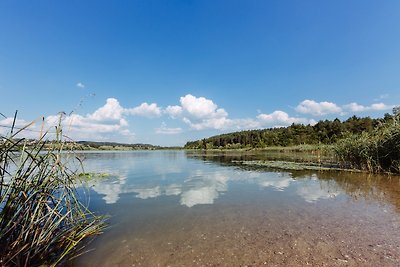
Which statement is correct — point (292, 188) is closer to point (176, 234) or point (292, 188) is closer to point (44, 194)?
point (176, 234)

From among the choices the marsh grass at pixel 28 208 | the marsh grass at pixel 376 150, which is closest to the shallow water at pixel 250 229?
the marsh grass at pixel 28 208

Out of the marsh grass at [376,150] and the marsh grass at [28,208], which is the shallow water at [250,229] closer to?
the marsh grass at [28,208]

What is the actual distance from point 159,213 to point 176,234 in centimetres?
216

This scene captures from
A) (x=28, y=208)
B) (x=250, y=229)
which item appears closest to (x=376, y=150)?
(x=250, y=229)

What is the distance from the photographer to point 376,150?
16.9 metres

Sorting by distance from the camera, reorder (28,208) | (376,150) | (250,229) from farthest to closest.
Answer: (376,150), (250,229), (28,208)

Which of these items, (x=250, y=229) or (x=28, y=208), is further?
(x=250, y=229)

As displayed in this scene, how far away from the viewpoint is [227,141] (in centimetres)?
14700

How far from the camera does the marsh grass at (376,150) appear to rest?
1603cm

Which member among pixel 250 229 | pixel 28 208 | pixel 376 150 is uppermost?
pixel 376 150

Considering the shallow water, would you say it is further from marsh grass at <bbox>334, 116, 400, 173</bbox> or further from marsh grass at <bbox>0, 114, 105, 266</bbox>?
marsh grass at <bbox>334, 116, 400, 173</bbox>

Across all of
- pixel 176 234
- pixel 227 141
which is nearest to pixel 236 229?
pixel 176 234

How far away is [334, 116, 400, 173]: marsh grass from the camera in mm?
16027

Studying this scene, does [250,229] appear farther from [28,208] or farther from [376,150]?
[376,150]
